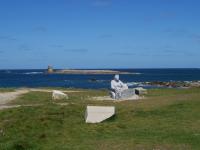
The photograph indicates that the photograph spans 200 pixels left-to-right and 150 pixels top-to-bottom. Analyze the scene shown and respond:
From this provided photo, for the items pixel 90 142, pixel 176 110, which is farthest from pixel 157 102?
pixel 90 142

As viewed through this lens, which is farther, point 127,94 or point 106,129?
point 127,94

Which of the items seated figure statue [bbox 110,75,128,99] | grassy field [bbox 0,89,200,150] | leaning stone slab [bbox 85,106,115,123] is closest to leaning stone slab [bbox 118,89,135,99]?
seated figure statue [bbox 110,75,128,99]

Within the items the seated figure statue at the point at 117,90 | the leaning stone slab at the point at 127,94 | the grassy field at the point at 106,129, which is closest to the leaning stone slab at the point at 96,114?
the grassy field at the point at 106,129

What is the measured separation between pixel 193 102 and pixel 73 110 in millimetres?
6508

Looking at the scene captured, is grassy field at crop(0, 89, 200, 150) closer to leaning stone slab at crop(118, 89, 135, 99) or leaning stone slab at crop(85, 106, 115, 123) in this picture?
leaning stone slab at crop(85, 106, 115, 123)

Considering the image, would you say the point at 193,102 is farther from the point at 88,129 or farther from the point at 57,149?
the point at 57,149

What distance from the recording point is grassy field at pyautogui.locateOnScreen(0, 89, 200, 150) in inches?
642

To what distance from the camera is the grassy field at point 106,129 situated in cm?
1630

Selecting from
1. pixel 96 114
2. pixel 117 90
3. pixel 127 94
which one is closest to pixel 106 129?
pixel 96 114

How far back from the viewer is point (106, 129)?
19.3 m

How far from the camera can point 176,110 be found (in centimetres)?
2475

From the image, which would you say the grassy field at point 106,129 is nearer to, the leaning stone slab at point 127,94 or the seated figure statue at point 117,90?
the seated figure statue at point 117,90

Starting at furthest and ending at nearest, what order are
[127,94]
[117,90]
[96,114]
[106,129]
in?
[127,94], [117,90], [96,114], [106,129]

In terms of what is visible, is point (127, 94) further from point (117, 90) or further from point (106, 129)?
point (106, 129)
